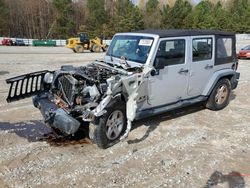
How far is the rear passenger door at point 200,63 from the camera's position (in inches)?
244

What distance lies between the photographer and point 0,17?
49.3 meters

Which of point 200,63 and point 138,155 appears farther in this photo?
point 200,63

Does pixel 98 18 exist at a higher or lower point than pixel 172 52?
higher

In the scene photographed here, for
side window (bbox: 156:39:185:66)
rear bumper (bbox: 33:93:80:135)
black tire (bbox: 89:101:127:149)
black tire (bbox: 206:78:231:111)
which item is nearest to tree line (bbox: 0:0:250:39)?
black tire (bbox: 206:78:231:111)

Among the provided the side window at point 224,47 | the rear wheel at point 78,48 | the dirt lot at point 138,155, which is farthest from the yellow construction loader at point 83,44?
the side window at point 224,47

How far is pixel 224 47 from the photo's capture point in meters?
7.02

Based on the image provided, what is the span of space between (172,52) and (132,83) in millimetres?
1287

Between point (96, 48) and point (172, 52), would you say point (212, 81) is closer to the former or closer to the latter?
point (172, 52)

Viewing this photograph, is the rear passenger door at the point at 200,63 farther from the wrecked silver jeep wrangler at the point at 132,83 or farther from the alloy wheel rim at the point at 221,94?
the alloy wheel rim at the point at 221,94

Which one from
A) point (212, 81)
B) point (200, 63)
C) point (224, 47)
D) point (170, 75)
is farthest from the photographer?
point (224, 47)

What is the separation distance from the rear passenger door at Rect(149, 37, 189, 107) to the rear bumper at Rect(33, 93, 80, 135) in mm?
1681

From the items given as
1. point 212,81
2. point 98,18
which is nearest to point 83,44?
point 212,81

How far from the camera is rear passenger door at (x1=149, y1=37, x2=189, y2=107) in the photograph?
18.2 feet

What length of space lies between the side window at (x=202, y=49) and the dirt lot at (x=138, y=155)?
1.42 m
